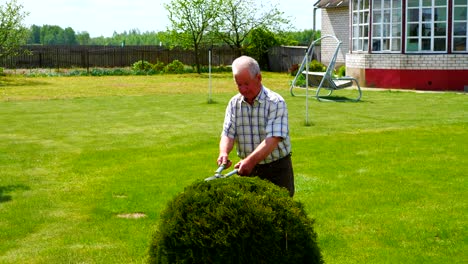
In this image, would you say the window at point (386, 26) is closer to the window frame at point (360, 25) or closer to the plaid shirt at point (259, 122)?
the window frame at point (360, 25)

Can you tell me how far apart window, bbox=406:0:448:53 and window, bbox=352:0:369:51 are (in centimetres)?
220

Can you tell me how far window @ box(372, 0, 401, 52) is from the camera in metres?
27.9

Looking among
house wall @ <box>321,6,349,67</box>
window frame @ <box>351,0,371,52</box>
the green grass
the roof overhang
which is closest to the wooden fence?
house wall @ <box>321,6,349,67</box>

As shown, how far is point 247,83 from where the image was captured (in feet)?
16.6

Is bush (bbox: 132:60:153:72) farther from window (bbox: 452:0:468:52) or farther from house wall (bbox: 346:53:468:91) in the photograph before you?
window (bbox: 452:0:468:52)

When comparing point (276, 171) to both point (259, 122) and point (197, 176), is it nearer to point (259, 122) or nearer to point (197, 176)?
point (259, 122)

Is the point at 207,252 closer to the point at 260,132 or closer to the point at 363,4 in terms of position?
the point at 260,132

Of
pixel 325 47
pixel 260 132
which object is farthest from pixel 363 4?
pixel 260 132

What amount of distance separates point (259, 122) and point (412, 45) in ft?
76.4

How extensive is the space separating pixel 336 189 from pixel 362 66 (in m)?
20.3

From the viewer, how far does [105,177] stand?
1035 cm

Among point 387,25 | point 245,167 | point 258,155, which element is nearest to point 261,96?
point 258,155

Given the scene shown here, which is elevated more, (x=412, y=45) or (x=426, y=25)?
(x=426, y=25)

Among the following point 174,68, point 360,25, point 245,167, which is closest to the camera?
point 245,167
